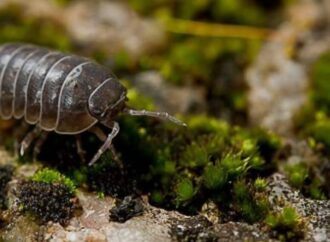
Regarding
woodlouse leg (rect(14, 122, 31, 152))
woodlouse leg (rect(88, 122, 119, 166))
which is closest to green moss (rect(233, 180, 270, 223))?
woodlouse leg (rect(88, 122, 119, 166))

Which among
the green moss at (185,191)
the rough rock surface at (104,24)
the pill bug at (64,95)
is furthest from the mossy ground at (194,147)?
the pill bug at (64,95)

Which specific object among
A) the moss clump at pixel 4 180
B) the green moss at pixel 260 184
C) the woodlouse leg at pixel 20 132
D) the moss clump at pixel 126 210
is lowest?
the moss clump at pixel 4 180

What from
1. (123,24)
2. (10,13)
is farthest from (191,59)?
(10,13)

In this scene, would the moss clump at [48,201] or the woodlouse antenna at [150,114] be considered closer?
the moss clump at [48,201]

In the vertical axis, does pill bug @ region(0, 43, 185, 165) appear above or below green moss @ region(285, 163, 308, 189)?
above

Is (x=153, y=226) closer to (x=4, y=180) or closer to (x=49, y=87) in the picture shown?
(x=4, y=180)

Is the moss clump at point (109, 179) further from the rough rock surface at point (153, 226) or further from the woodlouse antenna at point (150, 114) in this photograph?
the woodlouse antenna at point (150, 114)

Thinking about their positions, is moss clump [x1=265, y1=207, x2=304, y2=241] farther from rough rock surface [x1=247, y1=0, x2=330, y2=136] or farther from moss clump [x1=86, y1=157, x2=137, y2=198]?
rough rock surface [x1=247, y1=0, x2=330, y2=136]
